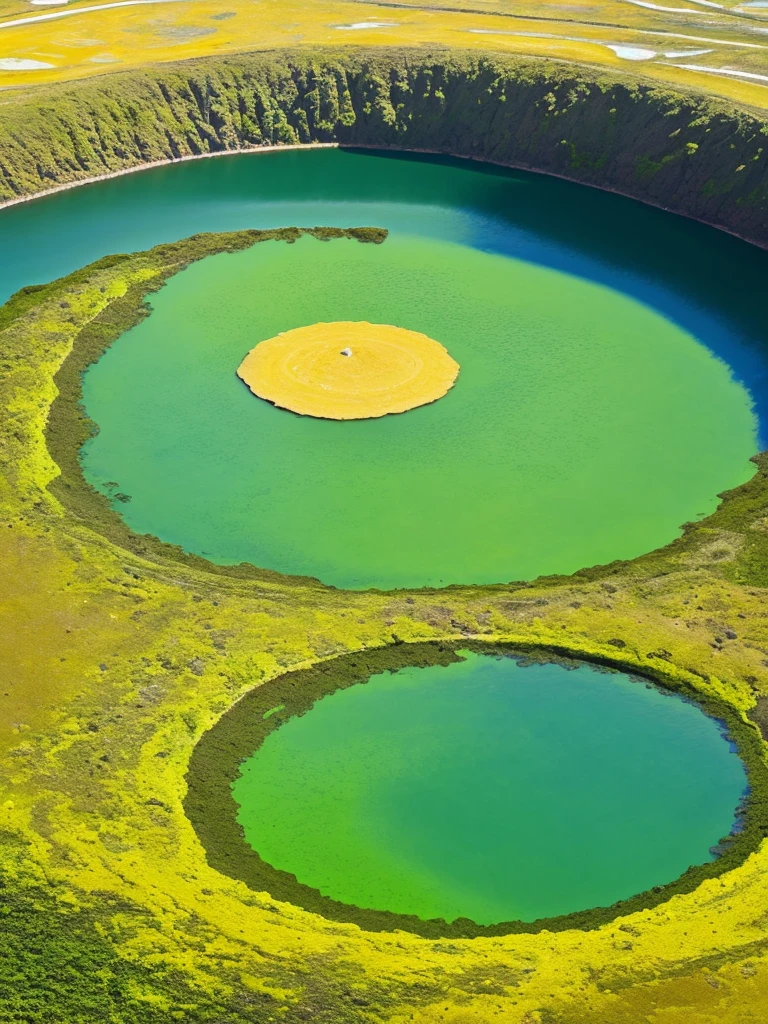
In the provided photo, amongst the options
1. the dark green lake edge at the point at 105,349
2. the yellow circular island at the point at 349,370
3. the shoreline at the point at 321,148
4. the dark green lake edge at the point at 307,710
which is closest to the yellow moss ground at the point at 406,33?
the shoreline at the point at 321,148

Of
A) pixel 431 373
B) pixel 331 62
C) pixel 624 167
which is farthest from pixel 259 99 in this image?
pixel 431 373

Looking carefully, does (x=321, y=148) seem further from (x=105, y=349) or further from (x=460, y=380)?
(x=460, y=380)

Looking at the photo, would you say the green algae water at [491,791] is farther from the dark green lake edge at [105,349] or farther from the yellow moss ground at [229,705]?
the dark green lake edge at [105,349]

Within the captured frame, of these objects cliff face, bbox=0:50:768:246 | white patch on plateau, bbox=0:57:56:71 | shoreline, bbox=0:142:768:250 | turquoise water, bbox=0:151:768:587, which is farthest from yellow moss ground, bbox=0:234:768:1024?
white patch on plateau, bbox=0:57:56:71

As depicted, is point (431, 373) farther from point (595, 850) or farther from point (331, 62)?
point (331, 62)

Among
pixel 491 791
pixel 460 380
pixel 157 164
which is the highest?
pixel 157 164

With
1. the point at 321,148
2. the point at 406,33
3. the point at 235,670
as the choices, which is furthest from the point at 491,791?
the point at 406,33
